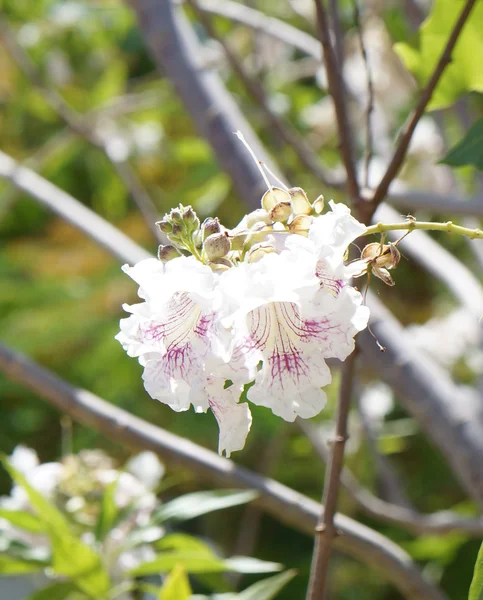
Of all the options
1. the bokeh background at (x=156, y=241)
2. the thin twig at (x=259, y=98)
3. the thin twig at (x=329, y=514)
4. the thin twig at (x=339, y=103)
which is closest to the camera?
the thin twig at (x=329, y=514)

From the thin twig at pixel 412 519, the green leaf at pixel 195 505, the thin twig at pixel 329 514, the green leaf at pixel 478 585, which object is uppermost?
the thin twig at pixel 412 519

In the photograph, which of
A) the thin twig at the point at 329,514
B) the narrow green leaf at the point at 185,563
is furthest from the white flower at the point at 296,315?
the narrow green leaf at the point at 185,563

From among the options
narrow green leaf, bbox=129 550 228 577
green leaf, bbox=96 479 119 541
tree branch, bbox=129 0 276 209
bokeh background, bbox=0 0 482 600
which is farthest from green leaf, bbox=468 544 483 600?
bokeh background, bbox=0 0 482 600

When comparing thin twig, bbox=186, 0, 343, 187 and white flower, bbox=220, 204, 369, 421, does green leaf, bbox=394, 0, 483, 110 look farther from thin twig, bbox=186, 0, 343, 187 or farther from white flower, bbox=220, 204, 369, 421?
white flower, bbox=220, 204, 369, 421

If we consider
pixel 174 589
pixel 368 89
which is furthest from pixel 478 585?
pixel 368 89

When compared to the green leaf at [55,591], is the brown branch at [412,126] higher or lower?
higher

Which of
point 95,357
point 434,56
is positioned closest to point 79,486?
point 434,56

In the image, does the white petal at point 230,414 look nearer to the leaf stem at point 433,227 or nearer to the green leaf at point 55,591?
the leaf stem at point 433,227
